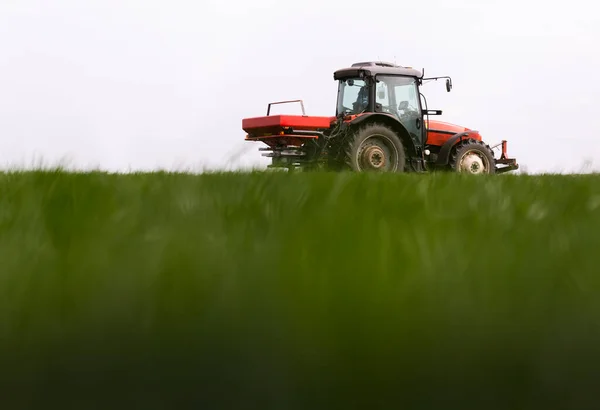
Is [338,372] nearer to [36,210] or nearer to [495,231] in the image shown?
[495,231]

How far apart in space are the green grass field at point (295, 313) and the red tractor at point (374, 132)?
810cm

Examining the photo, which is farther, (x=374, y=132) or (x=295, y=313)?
(x=374, y=132)

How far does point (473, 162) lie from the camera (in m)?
11.9

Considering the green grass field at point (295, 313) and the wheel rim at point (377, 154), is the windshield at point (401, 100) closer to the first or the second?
the wheel rim at point (377, 154)

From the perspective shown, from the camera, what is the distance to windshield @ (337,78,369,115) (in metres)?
11.1

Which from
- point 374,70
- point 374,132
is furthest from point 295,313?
point 374,70

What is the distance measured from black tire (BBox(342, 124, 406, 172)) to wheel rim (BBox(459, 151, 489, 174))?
153 centimetres

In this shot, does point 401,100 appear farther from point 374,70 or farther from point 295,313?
point 295,313

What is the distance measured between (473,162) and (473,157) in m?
0.11

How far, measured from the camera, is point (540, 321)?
1.60 m

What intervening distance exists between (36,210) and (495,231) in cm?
137

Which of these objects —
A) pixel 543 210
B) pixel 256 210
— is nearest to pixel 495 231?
pixel 543 210

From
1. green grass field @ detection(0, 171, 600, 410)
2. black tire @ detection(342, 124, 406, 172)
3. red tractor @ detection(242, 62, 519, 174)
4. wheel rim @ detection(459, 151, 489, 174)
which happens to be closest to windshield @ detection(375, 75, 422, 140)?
red tractor @ detection(242, 62, 519, 174)

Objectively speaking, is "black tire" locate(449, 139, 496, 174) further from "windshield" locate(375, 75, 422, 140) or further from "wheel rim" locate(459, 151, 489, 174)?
"windshield" locate(375, 75, 422, 140)
